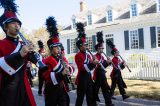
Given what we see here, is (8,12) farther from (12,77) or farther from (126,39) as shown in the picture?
(126,39)

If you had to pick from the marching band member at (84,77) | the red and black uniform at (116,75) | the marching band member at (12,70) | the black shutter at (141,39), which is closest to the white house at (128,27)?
the black shutter at (141,39)

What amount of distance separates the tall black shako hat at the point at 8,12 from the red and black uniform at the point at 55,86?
2624 millimetres

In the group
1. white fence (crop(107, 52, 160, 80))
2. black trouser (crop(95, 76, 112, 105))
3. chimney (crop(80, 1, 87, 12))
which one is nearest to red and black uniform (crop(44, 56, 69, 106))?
black trouser (crop(95, 76, 112, 105))

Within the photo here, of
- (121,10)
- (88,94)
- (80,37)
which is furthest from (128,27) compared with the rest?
(88,94)

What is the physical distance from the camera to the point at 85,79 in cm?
923

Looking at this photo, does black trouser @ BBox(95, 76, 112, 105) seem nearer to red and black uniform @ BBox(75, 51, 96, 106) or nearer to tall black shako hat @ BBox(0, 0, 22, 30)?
red and black uniform @ BBox(75, 51, 96, 106)

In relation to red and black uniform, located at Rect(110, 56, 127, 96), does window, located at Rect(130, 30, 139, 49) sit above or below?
above

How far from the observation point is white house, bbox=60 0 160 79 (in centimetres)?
2859

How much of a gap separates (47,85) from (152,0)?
26033 millimetres

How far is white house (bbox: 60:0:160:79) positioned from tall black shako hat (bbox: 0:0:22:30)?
Result: 22.3 metres

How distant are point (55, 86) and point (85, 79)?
5.47ft

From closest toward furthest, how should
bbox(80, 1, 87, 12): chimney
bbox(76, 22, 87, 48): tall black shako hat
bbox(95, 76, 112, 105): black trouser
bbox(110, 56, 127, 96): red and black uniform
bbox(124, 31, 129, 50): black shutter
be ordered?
bbox(76, 22, 87, 48): tall black shako hat
bbox(95, 76, 112, 105): black trouser
bbox(110, 56, 127, 96): red and black uniform
bbox(124, 31, 129, 50): black shutter
bbox(80, 1, 87, 12): chimney

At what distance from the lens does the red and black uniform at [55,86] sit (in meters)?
7.62

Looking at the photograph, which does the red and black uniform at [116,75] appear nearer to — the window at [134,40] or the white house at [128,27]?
the white house at [128,27]
